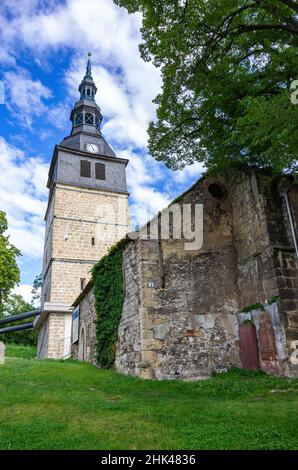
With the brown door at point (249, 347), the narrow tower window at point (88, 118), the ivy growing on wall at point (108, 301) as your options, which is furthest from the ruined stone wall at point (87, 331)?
the narrow tower window at point (88, 118)

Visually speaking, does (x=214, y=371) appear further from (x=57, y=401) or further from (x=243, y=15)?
(x=243, y=15)

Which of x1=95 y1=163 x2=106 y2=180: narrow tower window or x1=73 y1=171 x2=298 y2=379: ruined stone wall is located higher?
x1=95 y1=163 x2=106 y2=180: narrow tower window

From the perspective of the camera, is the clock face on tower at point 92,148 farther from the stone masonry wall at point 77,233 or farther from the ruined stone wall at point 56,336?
the ruined stone wall at point 56,336

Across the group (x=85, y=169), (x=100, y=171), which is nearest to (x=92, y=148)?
(x=100, y=171)

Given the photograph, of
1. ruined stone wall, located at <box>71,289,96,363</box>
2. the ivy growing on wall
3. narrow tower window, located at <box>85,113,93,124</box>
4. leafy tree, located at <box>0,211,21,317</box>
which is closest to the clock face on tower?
narrow tower window, located at <box>85,113,93,124</box>

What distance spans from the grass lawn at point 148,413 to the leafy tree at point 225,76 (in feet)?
16.5

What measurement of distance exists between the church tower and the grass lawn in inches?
589

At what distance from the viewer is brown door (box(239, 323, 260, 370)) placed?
9.27 meters

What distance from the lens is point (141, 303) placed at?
9.59 meters

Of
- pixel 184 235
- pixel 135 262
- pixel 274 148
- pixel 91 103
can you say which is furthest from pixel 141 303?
pixel 91 103

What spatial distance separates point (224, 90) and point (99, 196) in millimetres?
20055

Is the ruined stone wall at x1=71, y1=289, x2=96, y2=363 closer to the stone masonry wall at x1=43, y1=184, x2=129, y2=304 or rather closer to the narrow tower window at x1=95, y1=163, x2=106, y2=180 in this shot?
the stone masonry wall at x1=43, y1=184, x2=129, y2=304

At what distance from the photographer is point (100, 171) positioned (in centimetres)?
2994

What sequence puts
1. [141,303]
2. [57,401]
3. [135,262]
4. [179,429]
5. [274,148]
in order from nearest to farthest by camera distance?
[179,429], [57,401], [274,148], [141,303], [135,262]
